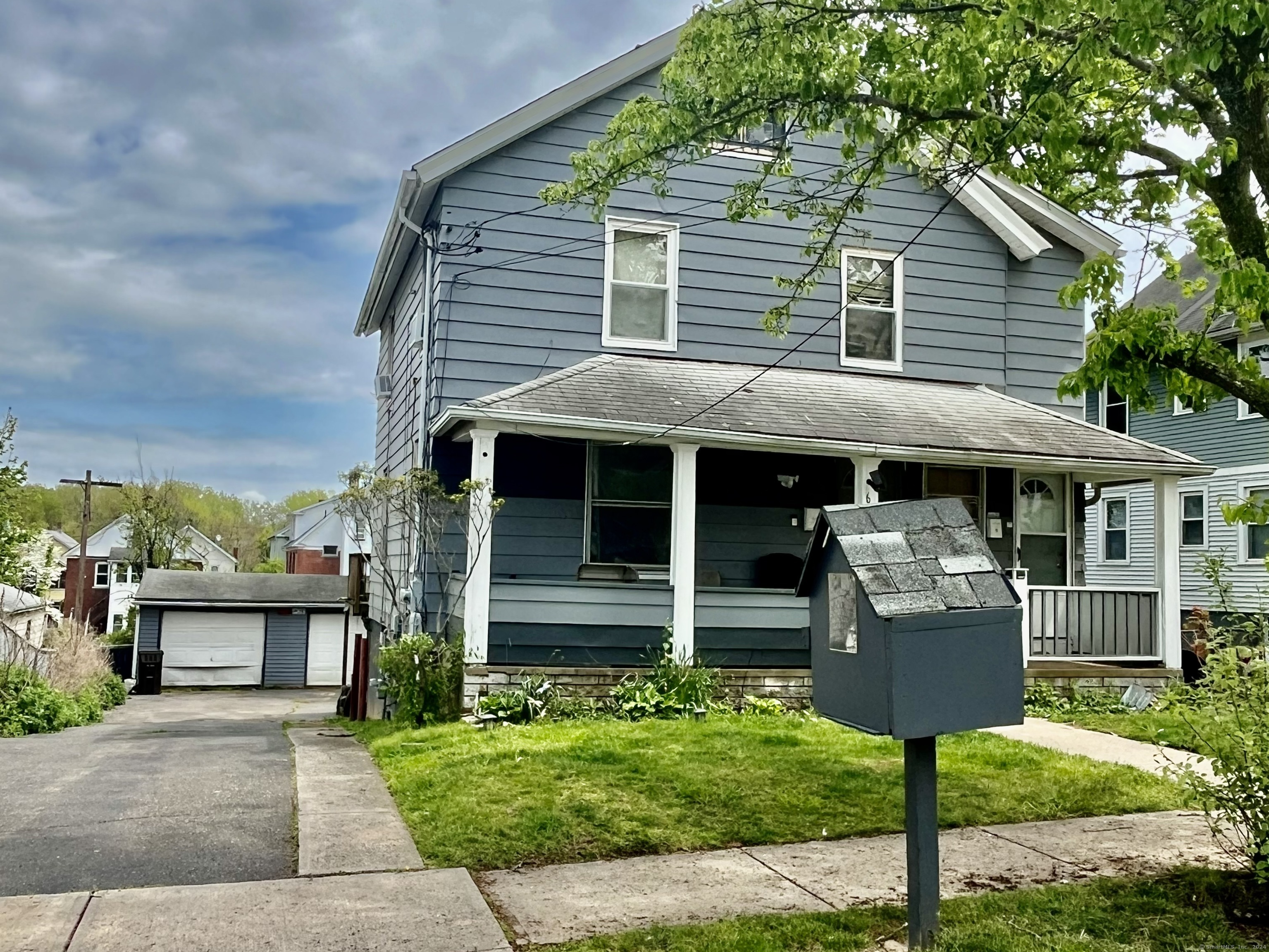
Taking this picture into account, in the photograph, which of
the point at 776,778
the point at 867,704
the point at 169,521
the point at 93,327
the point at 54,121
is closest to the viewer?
the point at 867,704

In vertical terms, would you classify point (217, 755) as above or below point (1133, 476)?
below

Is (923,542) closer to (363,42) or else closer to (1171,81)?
(1171,81)

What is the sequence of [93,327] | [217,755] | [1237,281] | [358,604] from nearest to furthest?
[1237,281]
[217,755]
[358,604]
[93,327]

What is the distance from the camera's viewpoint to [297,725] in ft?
52.7

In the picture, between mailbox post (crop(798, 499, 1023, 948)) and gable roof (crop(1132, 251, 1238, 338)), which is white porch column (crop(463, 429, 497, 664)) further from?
gable roof (crop(1132, 251, 1238, 338))

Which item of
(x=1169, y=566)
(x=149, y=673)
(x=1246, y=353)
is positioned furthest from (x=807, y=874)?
(x=149, y=673)

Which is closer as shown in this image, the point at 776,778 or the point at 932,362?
the point at 776,778

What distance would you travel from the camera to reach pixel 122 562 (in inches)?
1822

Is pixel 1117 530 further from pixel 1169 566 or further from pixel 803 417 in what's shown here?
pixel 803 417

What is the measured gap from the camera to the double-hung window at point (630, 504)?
40.6ft

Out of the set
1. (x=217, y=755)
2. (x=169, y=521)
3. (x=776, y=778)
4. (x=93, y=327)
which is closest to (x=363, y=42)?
(x=217, y=755)

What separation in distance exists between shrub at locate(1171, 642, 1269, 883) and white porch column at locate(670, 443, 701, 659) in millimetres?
6263

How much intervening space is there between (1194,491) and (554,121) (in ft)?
59.4

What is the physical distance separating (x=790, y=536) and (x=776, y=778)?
235 inches
